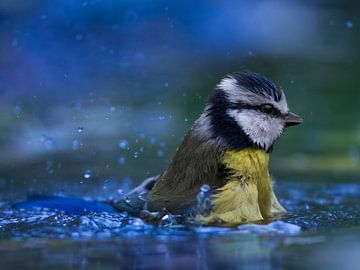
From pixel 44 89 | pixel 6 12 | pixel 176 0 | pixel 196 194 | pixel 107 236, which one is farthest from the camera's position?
pixel 176 0

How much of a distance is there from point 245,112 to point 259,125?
107 mm

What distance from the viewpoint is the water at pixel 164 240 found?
12.4ft

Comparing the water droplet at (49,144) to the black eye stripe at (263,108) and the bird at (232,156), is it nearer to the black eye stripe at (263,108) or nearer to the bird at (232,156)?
the bird at (232,156)

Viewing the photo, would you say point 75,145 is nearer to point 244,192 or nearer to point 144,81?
point 144,81

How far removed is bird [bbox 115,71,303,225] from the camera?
4.80 m

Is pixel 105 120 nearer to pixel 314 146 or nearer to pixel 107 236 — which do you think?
pixel 314 146

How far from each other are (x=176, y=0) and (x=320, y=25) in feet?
7.47

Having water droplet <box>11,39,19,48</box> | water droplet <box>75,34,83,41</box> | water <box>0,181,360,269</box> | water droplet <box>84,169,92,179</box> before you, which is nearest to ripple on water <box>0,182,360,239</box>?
water <box>0,181,360,269</box>

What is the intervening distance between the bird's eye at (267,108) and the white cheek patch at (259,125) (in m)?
0.02

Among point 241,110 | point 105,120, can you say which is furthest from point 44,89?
point 241,110

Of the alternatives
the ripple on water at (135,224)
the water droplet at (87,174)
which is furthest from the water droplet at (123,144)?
the ripple on water at (135,224)

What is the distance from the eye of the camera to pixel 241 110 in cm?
499

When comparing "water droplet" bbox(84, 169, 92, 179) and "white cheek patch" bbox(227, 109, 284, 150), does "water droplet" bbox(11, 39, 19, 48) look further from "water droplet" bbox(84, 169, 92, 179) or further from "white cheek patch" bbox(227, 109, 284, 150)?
"white cheek patch" bbox(227, 109, 284, 150)

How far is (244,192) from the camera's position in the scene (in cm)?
482
